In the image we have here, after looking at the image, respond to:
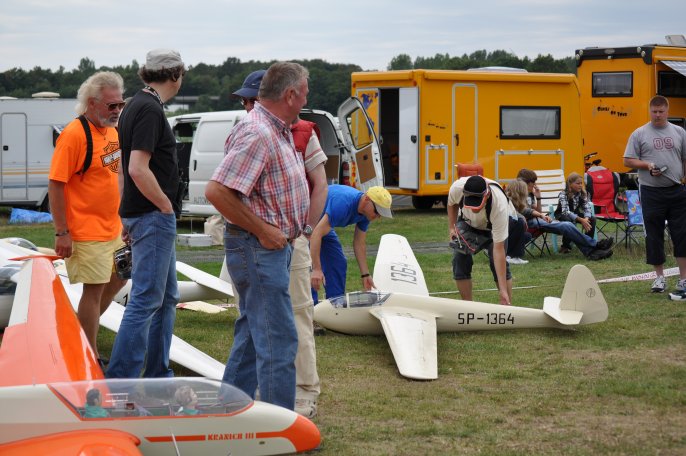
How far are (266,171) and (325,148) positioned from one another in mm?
10745

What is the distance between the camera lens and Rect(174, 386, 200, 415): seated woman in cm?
307

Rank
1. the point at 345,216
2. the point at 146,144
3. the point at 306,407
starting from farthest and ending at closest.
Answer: the point at 345,216
the point at 306,407
the point at 146,144

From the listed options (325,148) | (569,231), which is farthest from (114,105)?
(325,148)

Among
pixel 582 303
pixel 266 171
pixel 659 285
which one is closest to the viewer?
pixel 266 171

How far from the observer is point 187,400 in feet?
10.1

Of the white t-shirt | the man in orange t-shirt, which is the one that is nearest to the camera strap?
the man in orange t-shirt

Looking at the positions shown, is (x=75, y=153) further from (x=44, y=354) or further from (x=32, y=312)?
(x=44, y=354)

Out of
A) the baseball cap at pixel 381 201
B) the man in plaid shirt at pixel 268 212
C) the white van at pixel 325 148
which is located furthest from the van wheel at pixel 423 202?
the man in plaid shirt at pixel 268 212

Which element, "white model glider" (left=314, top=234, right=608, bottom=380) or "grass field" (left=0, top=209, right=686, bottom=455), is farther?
"white model glider" (left=314, top=234, right=608, bottom=380)

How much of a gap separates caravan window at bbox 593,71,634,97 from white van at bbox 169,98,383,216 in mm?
6338

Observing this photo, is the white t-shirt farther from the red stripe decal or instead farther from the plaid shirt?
the red stripe decal

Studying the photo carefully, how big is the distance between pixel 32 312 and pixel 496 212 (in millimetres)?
3749

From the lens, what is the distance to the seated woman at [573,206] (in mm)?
11695

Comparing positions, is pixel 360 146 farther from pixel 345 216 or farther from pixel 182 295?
pixel 345 216
